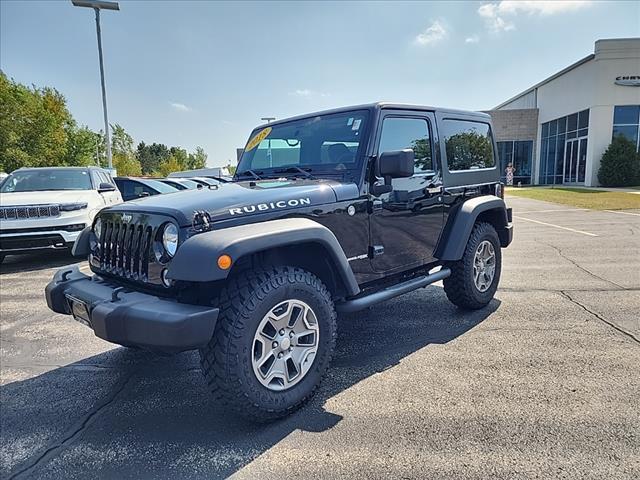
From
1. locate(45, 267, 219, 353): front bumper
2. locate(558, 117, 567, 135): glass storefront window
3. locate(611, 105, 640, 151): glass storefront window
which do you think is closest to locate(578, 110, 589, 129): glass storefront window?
locate(611, 105, 640, 151): glass storefront window

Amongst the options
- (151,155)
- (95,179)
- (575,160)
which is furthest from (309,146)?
(151,155)

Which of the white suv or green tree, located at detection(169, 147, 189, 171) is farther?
green tree, located at detection(169, 147, 189, 171)

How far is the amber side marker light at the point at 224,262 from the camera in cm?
222

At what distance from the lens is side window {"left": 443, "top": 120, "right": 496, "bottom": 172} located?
13.8 ft

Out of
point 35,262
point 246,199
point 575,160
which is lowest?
point 35,262

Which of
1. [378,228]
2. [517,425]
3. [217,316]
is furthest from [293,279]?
[517,425]

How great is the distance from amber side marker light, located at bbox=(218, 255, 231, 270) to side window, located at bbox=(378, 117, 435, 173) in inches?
65.8

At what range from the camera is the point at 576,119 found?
26.5 meters

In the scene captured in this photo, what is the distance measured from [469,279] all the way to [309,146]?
2.05 m

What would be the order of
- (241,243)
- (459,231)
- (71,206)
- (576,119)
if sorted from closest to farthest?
(241,243), (459,231), (71,206), (576,119)

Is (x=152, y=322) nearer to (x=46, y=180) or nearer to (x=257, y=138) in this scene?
(x=257, y=138)

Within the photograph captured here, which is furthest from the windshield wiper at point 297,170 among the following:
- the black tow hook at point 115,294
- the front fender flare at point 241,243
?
the black tow hook at point 115,294

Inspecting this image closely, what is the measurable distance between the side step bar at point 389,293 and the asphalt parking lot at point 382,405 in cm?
51

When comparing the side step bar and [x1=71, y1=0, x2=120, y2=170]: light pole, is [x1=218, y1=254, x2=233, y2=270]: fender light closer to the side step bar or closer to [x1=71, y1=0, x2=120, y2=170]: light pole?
the side step bar
